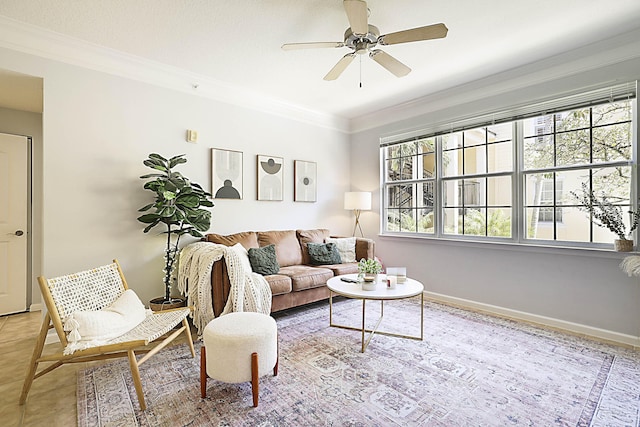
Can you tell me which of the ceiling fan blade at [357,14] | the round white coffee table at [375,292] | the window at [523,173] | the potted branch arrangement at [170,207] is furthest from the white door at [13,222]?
the window at [523,173]

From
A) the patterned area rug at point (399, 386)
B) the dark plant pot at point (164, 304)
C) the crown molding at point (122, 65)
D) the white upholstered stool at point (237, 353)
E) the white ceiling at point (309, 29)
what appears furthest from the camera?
the dark plant pot at point (164, 304)

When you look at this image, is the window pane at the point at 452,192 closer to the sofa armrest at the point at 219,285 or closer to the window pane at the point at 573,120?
the window pane at the point at 573,120

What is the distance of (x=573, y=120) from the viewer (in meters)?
3.08

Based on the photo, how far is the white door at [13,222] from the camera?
3484 millimetres

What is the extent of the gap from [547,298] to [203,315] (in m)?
3.36

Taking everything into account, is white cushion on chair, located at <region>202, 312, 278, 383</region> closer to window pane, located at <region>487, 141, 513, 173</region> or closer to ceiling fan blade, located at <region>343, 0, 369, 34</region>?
ceiling fan blade, located at <region>343, 0, 369, 34</region>

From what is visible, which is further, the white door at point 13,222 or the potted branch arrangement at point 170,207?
the white door at point 13,222

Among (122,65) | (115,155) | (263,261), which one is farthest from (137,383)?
(122,65)

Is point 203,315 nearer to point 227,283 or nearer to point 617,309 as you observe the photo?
point 227,283

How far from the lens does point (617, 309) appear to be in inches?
108

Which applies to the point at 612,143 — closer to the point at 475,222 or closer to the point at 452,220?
the point at 475,222

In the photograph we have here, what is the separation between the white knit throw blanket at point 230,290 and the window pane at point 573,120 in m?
3.39

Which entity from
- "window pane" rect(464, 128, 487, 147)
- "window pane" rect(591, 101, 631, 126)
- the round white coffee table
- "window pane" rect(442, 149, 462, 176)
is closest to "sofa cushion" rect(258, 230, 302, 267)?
the round white coffee table

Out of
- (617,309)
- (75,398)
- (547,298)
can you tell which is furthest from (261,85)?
(617,309)
